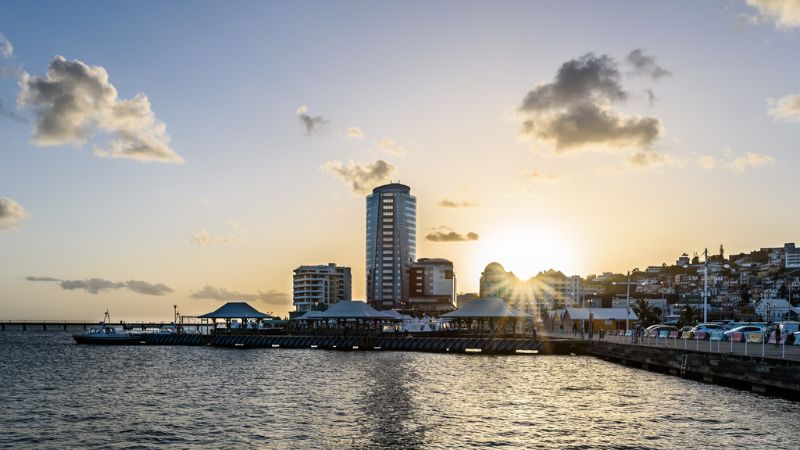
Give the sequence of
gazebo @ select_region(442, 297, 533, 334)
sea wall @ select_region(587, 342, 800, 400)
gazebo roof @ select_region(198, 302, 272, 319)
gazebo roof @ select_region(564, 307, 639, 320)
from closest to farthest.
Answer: sea wall @ select_region(587, 342, 800, 400) < gazebo @ select_region(442, 297, 533, 334) < gazebo roof @ select_region(198, 302, 272, 319) < gazebo roof @ select_region(564, 307, 639, 320)

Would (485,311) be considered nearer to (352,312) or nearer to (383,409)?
(352,312)

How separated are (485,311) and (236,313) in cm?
3970

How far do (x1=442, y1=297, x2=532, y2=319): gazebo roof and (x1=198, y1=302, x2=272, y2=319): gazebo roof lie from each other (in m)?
31.5

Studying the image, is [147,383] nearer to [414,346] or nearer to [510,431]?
[510,431]

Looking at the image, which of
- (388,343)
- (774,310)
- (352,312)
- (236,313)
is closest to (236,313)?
(236,313)

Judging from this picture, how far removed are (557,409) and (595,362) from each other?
37359 mm

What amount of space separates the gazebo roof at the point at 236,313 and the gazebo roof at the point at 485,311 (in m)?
31.5

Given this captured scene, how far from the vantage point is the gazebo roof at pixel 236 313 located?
105625 mm

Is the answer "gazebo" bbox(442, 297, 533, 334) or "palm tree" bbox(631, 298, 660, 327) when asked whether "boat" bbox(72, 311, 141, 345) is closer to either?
"gazebo" bbox(442, 297, 533, 334)

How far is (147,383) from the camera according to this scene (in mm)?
56531

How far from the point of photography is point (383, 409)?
4066 centimetres

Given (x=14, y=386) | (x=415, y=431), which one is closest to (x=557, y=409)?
(x=415, y=431)

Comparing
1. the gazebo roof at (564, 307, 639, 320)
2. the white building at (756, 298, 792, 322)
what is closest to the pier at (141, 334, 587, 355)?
the gazebo roof at (564, 307, 639, 320)

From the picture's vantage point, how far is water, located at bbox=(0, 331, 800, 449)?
32.2 metres
